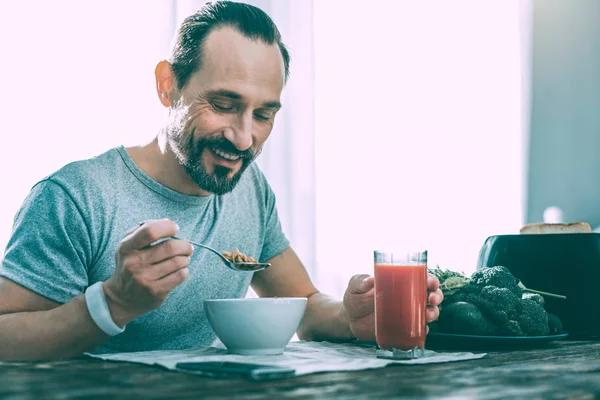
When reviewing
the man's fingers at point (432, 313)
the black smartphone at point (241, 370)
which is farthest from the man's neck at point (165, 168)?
the black smartphone at point (241, 370)

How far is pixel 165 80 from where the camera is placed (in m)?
1.72

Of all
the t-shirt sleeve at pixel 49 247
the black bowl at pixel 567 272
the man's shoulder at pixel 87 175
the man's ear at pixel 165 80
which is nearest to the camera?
the t-shirt sleeve at pixel 49 247

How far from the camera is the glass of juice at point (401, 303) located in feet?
3.67

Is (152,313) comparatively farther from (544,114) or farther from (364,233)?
(544,114)

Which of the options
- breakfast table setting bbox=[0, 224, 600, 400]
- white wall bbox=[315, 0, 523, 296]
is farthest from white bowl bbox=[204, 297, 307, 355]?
white wall bbox=[315, 0, 523, 296]

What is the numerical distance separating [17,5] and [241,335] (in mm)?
1771

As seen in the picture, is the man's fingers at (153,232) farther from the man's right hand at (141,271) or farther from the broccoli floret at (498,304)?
the broccoli floret at (498,304)

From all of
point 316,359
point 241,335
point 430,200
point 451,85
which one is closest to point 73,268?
point 241,335

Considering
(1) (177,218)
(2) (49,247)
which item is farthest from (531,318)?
(2) (49,247)

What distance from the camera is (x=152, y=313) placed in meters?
1.55

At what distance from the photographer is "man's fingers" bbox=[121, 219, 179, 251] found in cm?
107

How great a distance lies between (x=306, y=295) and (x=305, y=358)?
0.71m

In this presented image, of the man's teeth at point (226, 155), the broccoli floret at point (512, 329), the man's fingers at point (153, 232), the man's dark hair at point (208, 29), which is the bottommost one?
the broccoli floret at point (512, 329)

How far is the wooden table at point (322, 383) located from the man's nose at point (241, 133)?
25.7 inches
